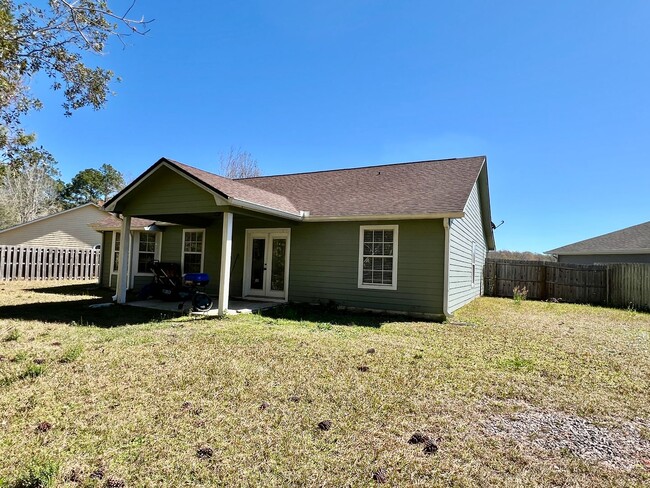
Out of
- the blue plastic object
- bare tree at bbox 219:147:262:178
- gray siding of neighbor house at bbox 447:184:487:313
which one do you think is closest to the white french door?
the blue plastic object

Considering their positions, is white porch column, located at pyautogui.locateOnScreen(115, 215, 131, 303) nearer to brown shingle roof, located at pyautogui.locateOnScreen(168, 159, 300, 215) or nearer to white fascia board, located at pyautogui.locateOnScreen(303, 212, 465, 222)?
brown shingle roof, located at pyautogui.locateOnScreen(168, 159, 300, 215)

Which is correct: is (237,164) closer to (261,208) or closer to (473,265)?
(473,265)

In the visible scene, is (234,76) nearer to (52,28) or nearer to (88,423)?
(52,28)

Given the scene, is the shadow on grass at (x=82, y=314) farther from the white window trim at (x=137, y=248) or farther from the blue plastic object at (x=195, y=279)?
the white window trim at (x=137, y=248)

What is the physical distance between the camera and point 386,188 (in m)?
10.9

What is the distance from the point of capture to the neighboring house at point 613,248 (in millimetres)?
17453

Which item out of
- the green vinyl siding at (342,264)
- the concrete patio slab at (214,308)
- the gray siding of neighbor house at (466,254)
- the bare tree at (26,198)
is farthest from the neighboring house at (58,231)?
the gray siding of neighbor house at (466,254)

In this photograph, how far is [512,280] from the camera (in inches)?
623

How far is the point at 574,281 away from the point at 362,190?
33.9 ft

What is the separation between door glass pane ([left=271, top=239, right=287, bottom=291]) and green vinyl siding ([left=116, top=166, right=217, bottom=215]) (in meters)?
3.15

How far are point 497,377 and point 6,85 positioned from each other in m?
8.42

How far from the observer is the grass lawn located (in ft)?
7.86

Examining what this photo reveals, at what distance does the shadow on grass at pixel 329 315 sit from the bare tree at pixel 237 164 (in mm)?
20189

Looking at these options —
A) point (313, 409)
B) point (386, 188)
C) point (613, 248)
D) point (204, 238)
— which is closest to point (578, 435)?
point (313, 409)
